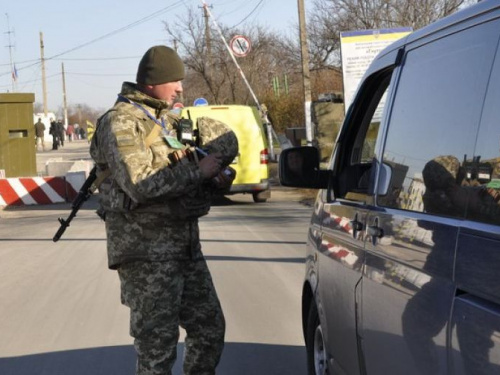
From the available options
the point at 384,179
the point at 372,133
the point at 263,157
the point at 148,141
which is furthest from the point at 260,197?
the point at 384,179

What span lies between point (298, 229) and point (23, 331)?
6762 mm

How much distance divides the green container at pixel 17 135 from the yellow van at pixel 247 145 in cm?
706

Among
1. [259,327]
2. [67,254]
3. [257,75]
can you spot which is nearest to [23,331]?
[259,327]

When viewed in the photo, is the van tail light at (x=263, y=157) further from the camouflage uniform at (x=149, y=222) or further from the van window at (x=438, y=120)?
the van window at (x=438, y=120)

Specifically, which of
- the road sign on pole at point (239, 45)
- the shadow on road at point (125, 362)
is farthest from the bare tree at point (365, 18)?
the shadow on road at point (125, 362)

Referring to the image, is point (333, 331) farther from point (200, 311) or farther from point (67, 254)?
point (67, 254)

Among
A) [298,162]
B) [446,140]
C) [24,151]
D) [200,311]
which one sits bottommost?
[24,151]

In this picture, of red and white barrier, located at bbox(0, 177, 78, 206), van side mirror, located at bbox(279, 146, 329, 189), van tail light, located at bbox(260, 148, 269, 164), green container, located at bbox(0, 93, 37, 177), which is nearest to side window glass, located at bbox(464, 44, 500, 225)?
van side mirror, located at bbox(279, 146, 329, 189)

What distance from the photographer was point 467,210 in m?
2.32

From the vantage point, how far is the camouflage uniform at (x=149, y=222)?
3617mm

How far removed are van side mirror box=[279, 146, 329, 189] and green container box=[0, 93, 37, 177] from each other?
63.2 feet

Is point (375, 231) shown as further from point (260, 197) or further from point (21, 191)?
point (21, 191)

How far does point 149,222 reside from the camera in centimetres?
375

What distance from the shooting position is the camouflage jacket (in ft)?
11.8
